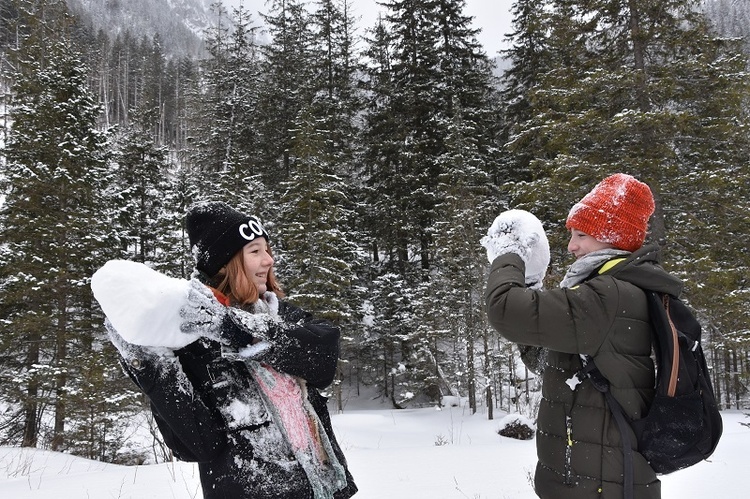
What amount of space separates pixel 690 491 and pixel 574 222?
13.0ft

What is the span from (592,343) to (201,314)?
1456mm

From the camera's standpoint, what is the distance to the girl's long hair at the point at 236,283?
6.32 feet

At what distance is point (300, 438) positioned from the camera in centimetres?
175

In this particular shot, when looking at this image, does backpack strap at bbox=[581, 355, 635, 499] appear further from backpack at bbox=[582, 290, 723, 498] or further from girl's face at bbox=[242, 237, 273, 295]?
girl's face at bbox=[242, 237, 273, 295]

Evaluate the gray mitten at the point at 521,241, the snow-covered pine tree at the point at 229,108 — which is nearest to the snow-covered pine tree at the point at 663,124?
the gray mitten at the point at 521,241

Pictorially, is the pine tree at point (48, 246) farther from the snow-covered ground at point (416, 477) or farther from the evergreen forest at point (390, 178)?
the snow-covered ground at point (416, 477)

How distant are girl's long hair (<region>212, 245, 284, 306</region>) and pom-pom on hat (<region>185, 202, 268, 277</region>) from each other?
0.08ft

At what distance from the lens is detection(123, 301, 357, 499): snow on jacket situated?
1.45m

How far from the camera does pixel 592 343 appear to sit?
5.87ft

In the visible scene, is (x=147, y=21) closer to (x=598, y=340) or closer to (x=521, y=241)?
(x=521, y=241)

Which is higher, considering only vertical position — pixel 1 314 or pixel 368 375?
pixel 1 314

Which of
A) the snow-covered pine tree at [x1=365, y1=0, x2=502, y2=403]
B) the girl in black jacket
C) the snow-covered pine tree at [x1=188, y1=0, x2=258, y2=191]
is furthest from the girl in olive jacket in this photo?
the snow-covered pine tree at [x1=188, y1=0, x2=258, y2=191]

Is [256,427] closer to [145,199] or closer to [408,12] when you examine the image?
[408,12]

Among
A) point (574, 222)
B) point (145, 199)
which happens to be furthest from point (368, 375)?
point (574, 222)
